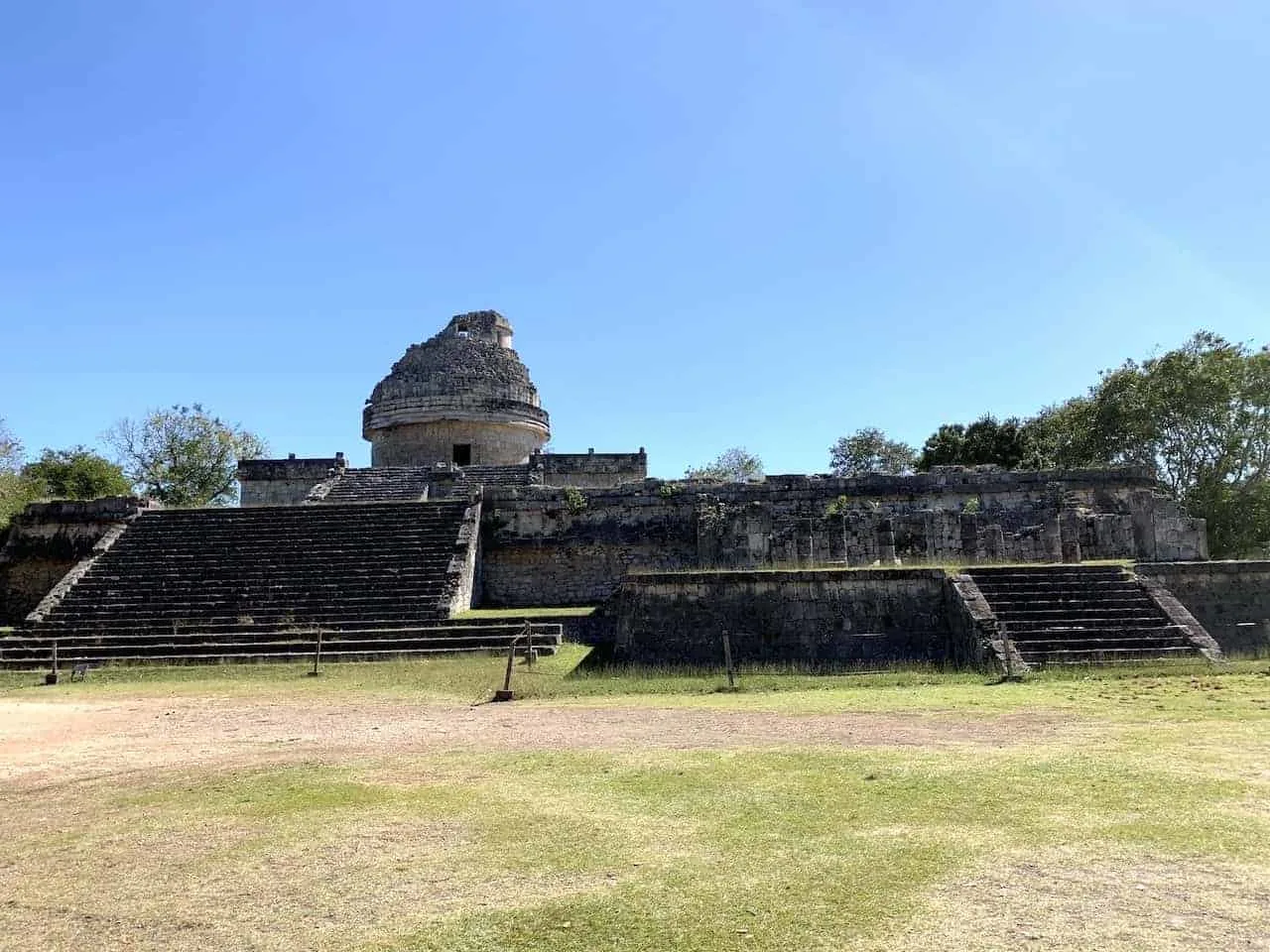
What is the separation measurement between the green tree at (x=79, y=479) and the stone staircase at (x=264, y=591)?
9.94 metres

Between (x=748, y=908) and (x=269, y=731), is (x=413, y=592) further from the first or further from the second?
(x=748, y=908)

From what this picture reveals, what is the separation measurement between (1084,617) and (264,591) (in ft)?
45.5

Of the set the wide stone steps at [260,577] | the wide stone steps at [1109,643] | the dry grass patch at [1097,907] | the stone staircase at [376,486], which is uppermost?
the stone staircase at [376,486]

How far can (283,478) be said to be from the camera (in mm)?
28125

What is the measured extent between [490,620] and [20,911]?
41.1 ft

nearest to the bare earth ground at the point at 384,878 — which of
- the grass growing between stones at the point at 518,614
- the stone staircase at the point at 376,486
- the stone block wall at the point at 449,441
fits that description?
the grass growing between stones at the point at 518,614

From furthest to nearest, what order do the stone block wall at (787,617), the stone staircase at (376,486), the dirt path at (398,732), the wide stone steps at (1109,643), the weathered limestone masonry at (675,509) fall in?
the stone staircase at (376,486) < the weathered limestone masonry at (675,509) < the stone block wall at (787,617) < the wide stone steps at (1109,643) < the dirt path at (398,732)

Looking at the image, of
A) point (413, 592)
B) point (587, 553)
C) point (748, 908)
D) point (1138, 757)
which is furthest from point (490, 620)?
point (748, 908)

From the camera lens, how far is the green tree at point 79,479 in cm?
3047

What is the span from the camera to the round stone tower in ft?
99.6

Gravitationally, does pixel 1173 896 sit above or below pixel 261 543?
below

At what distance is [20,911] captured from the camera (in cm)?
443

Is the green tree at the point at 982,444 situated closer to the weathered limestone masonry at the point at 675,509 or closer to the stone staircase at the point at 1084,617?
the weathered limestone masonry at the point at 675,509

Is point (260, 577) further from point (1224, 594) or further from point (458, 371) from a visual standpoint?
point (1224, 594)
